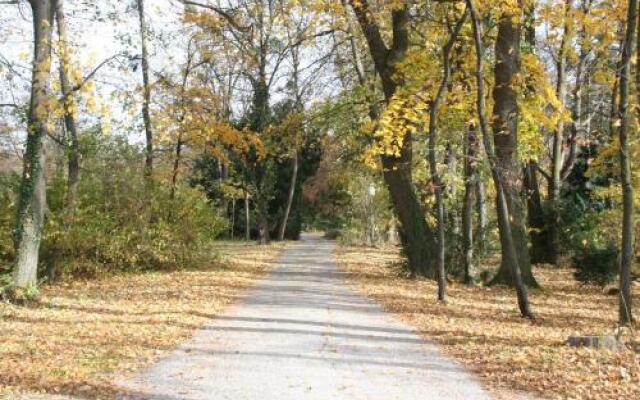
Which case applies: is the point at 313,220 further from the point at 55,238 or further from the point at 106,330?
the point at 106,330

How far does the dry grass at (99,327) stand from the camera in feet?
22.8

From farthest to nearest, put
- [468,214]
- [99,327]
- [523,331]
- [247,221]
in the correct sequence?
1. [247,221]
2. [468,214]
3. [523,331]
4. [99,327]

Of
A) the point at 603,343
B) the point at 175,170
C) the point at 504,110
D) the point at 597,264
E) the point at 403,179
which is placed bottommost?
the point at 603,343

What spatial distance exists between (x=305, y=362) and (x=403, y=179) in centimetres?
1211

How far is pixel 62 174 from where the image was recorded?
60.6ft

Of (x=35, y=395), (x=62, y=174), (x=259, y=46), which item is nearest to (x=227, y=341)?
(x=35, y=395)

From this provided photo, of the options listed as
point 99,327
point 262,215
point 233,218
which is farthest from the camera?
point 233,218

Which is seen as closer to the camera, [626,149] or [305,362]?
[305,362]

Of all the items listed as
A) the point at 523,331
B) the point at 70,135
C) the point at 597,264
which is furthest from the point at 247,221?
the point at 523,331

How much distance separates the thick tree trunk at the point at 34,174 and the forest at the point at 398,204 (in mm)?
42

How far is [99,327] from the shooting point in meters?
10.4

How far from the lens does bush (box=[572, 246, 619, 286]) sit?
61.4 ft

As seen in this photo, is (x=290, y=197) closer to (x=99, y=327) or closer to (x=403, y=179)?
(x=403, y=179)

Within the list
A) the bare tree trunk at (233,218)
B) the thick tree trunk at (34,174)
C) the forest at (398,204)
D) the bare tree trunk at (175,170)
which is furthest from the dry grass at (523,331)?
the bare tree trunk at (233,218)
